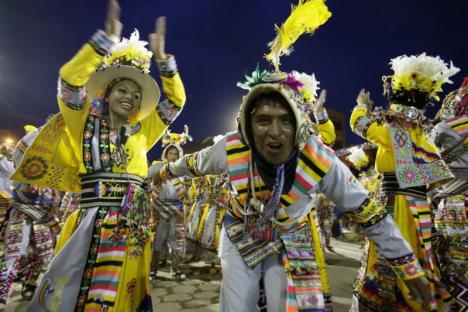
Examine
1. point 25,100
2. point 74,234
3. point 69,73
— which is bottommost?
point 74,234

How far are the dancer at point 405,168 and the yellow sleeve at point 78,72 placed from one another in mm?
2901

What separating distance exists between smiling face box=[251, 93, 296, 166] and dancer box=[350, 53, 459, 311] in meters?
1.90

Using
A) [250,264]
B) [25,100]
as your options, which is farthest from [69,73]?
[25,100]

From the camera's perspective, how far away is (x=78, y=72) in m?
2.60

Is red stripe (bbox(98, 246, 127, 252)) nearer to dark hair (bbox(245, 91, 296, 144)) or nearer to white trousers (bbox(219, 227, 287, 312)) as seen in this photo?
white trousers (bbox(219, 227, 287, 312))

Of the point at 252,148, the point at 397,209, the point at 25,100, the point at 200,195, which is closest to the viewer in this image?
the point at 252,148

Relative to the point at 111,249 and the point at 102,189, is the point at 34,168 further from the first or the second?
the point at 111,249

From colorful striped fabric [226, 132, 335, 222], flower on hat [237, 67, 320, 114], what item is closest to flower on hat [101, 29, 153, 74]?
flower on hat [237, 67, 320, 114]

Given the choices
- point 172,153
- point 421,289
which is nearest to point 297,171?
point 421,289

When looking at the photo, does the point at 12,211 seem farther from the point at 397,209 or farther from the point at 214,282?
the point at 397,209

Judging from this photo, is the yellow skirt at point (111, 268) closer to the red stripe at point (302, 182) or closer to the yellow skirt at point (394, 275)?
the red stripe at point (302, 182)

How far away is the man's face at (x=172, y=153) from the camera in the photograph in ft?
24.3

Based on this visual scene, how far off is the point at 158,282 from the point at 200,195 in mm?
2962

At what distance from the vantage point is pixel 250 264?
2.08 meters
